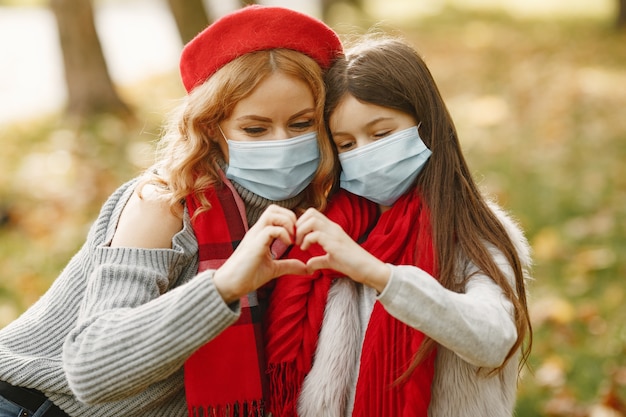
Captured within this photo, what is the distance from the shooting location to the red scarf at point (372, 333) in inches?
102

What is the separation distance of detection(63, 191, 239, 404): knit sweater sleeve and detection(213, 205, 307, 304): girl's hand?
4 cm

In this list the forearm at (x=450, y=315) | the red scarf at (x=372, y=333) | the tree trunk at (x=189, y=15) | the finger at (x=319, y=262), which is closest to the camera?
the forearm at (x=450, y=315)

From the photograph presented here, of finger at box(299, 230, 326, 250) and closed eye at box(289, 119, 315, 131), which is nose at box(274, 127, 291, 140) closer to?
closed eye at box(289, 119, 315, 131)

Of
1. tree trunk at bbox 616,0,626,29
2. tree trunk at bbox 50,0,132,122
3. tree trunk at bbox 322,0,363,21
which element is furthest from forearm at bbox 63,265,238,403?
tree trunk at bbox 322,0,363,21

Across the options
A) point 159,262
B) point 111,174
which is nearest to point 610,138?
point 111,174

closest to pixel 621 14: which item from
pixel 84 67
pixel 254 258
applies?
pixel 84 67

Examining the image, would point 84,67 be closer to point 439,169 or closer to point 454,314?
point 439,169

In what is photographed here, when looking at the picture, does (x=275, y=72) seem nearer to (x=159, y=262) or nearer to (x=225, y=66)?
(x=225, y=66)

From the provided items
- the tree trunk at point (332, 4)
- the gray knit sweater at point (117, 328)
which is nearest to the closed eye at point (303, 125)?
the gray knit sweater at point (117, 328)

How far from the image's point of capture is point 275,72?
2.76 m

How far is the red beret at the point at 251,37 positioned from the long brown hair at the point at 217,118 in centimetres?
3

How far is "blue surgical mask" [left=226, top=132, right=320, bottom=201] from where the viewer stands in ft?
9.15

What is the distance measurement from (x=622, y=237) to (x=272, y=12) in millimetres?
3928

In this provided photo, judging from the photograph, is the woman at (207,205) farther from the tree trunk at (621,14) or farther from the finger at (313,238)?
the tree trunk at (621,14)
